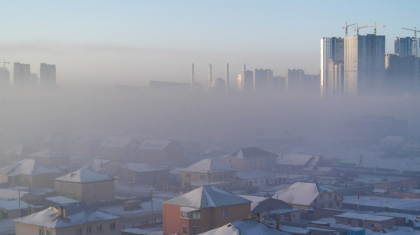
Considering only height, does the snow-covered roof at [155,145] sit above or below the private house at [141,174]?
above

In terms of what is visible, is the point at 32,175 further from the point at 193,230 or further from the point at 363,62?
the point at 363,62

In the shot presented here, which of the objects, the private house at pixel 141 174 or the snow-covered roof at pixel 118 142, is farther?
the snow-covered roof at pixel 118 142

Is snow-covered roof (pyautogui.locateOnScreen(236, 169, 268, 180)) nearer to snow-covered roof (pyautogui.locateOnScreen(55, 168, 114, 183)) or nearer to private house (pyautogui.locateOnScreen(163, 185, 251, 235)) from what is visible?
snow-covered roof (pyautogui.locateOnScreen(55, 168, 114, 183))

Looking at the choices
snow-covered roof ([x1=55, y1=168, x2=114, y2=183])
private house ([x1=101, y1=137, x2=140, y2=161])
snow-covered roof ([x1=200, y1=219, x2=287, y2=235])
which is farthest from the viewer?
private house ([x1=101, y1=137, x2=140, y2=161])

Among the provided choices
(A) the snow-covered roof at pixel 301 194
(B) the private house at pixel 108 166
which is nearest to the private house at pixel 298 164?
(B) the private house at pixel 108 166

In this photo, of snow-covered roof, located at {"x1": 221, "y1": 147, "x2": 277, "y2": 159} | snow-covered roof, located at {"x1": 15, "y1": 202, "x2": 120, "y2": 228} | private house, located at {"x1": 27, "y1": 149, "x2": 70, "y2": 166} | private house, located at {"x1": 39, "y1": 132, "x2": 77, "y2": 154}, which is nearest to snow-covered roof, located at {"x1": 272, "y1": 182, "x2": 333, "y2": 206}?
snow-covered roof, located at {"x1": 15, "y1": 202, "x2": 120, "y2": 228}

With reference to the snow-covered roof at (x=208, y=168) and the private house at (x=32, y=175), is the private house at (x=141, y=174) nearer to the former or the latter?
the snow-covered roof at (x=208, y=168)

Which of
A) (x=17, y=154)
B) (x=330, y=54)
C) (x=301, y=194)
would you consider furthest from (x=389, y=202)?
(x=330, y=54)
